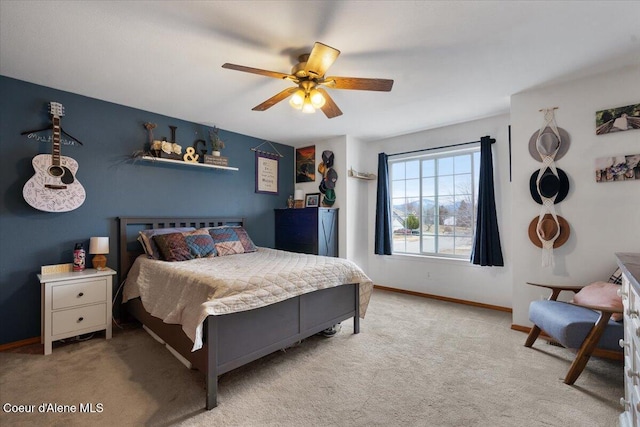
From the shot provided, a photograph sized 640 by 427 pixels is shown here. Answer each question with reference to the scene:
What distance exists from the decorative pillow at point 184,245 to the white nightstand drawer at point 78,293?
61cm

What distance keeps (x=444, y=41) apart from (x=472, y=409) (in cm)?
A: 251

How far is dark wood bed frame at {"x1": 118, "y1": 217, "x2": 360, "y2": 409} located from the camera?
185cm

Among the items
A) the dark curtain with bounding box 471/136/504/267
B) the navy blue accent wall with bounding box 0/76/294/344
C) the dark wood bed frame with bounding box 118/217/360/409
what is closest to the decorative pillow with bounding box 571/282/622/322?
the dark curtain with bounding box 471/136/504/267

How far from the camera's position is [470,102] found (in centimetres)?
324

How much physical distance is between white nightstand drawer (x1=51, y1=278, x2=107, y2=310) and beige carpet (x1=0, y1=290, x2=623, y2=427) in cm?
Answer: 41

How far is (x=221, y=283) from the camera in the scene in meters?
1.99

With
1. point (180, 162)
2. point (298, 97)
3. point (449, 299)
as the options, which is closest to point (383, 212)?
point (449, 299)

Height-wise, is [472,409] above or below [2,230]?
below

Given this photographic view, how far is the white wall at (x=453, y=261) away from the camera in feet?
12.0

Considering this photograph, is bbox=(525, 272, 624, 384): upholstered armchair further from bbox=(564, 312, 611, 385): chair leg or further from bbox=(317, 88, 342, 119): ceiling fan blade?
bbox=(317, 88, 342, 119): ceiling fan blade

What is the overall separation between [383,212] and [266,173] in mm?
2046

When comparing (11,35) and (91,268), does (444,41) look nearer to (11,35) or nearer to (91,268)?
(11,35)

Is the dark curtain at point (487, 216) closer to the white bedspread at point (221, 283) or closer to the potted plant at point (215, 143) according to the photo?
the white bedspread at point (221, 283)

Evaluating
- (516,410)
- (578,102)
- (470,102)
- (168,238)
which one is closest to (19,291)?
(168,238)
